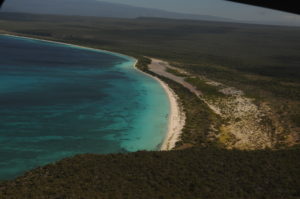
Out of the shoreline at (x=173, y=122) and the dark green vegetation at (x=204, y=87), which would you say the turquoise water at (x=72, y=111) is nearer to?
the shoreline at (x=173, y=122)

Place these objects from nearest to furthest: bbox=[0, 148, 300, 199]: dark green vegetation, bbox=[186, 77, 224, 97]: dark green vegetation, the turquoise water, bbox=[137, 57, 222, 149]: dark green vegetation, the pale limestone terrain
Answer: bbox=[0, 148, 300, 199]: dark green vegetation, the turquoise water, bbox=[137, 57, 222, 149]: dark green vegetation, the pale limestone terrain, bbox=[186, 77, 224, 97]: dark green vegetation

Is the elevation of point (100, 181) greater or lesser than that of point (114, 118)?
greater

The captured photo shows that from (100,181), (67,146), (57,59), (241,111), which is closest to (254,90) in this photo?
(241,111)

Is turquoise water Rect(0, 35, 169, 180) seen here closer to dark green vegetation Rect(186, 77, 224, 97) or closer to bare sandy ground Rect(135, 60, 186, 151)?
bare sandy ground Rect(135, 60, 186, 151)

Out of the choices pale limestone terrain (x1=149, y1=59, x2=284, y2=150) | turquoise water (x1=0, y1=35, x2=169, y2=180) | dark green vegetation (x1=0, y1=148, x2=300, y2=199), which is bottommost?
turquoise water (x1=0, y1=35, x2=169, y2=180)

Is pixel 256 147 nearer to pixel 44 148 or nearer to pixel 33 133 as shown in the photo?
pixel 44 148

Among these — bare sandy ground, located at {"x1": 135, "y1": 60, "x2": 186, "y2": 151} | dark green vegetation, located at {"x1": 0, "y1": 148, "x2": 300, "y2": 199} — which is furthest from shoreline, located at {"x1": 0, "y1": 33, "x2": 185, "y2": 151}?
dark green vegetation, located at {"x1": 0, "y1": 148, "x2": 300, "y2": 199}
